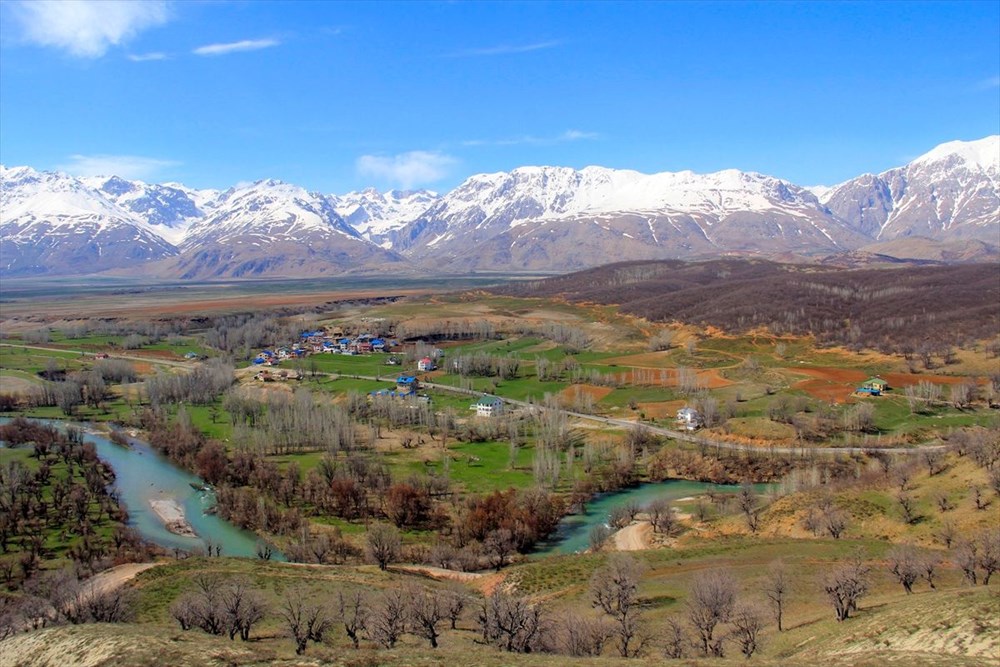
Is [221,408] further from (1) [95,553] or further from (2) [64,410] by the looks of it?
(1) [95,553]

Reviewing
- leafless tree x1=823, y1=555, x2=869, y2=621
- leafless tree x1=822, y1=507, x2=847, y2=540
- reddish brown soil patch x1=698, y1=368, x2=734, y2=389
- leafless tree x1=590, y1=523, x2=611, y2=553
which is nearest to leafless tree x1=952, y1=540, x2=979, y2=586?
leafless tree x1=823, y1=555, x2=869, y2=621

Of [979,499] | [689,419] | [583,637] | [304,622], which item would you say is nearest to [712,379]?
[689,419]

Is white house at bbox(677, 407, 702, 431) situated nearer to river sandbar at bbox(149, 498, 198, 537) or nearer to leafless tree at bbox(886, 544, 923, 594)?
leafless tree at bbox(886, 544, 923, 594)

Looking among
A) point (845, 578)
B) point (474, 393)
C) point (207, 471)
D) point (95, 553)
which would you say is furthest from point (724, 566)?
point (474, 393)

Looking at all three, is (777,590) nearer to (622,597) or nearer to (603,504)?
(622,597)

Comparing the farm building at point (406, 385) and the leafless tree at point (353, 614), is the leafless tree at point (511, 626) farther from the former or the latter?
the farm building at point (406, 385)

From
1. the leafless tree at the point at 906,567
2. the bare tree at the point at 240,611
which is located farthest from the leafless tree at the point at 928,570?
the bare tree at the point at 240,611
